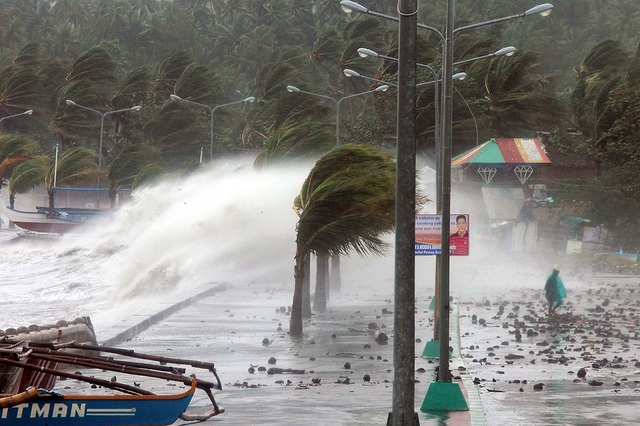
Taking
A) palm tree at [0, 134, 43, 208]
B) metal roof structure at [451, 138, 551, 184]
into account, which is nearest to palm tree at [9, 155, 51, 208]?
palm tree at [0, 134, 43, 208]

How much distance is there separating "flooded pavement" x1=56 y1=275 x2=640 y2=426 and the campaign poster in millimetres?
2181

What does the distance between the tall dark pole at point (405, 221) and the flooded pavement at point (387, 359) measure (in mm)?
3020

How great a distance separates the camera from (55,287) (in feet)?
169

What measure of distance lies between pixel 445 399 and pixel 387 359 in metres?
7.83

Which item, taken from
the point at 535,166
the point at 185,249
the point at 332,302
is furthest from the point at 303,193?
the point at 535,166

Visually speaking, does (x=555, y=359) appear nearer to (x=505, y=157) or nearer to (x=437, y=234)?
(x=437, y=234)

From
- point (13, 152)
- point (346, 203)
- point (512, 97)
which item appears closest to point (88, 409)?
point (346, 203)

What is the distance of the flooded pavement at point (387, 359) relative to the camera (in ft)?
52.0

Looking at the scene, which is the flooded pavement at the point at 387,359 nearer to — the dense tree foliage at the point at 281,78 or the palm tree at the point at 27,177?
the dense tree foliage at the point at 281,78

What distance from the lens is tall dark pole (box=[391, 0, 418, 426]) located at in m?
11.4

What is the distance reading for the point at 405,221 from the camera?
1133 cm

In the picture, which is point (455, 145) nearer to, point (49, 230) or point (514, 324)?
point (49, 230)

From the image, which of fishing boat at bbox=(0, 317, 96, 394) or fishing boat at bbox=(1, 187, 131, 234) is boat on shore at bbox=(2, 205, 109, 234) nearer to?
fishing boat at bbox=(1, 187, 131, 234)

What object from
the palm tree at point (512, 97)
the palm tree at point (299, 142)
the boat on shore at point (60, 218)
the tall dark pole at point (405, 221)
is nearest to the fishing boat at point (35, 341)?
the tall dark pole at point (405, 221)
